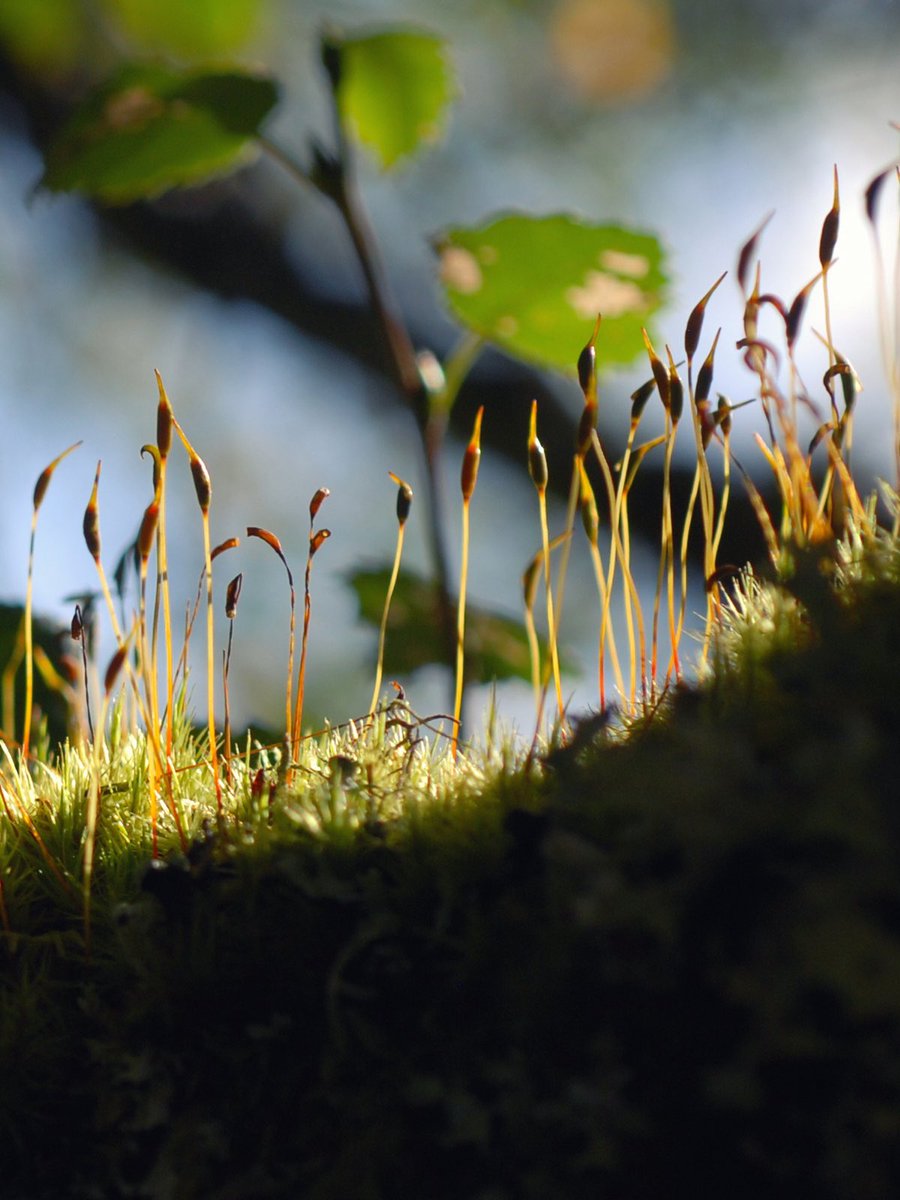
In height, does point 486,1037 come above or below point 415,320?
below

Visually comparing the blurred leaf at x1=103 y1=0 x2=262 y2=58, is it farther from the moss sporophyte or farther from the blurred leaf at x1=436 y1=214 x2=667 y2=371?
the moss sporophyte

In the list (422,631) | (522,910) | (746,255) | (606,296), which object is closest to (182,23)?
(606,296)

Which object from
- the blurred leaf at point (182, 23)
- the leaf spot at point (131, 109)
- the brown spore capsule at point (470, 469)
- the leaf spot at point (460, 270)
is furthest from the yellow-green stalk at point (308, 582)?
the blurred leaf at point (182, 23)

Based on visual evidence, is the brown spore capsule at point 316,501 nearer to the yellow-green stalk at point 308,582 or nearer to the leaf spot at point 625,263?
the yellow-green stalk at point 308,582

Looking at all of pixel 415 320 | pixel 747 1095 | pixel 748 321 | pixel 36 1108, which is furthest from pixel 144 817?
pixel 415 320

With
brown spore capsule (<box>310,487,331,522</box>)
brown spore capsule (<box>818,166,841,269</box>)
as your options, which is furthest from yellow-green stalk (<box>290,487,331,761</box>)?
brown spore capsule (<box>818,166,841,269</box>)

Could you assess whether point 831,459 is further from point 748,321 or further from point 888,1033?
point 888,1033

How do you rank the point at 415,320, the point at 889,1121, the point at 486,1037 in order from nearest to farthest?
the point at 889,1121, the point at 486,1037, the point at 415,320

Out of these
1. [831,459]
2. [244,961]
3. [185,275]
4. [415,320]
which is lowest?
[244,961]
